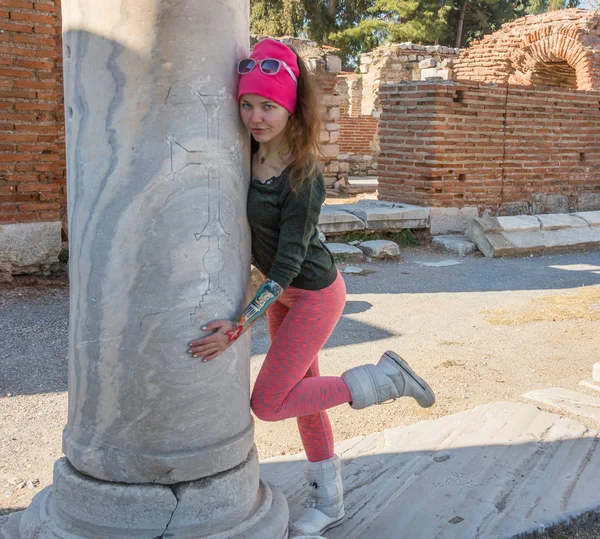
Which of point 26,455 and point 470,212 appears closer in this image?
point 26,455

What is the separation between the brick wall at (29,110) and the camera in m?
6.28

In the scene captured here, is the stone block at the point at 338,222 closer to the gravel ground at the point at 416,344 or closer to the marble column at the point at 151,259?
the gravel ground at the point at 416,344

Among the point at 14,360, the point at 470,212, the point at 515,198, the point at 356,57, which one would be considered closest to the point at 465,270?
the point at 470,212

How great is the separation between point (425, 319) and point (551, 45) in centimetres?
1052

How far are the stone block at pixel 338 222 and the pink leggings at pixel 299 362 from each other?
20.8 ft

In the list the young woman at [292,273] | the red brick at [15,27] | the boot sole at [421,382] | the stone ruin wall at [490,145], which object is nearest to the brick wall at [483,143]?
the stone ruin wall at [490,145]

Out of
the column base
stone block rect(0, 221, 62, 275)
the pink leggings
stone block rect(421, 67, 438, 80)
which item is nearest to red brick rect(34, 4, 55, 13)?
stone block rect(0, 221, 62, 275)

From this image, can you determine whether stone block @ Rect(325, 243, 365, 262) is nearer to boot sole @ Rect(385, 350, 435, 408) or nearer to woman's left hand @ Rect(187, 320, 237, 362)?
boot sole @ Rect(385, 350, 435, 408)

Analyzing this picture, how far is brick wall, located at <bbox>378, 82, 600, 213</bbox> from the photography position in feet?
31.4

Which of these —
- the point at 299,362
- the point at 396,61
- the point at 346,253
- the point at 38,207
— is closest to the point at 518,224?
the point at 346,253

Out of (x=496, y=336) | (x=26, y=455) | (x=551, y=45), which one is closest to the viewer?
(x=26, y=455)

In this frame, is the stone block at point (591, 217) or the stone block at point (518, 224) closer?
the stone block at point (518, 224)

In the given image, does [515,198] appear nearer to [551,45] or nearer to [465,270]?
[465,270]

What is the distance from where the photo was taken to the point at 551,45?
1461cm
